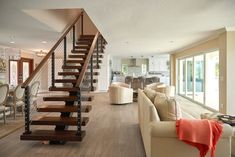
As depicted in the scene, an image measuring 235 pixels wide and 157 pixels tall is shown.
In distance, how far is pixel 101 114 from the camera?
269 inches

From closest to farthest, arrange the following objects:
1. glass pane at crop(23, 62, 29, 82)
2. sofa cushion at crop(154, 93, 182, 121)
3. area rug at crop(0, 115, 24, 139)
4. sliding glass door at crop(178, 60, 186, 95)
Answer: sofa cushion at crop(154, 93, 182, 121) < area rug at crop(0, 115, 24, 139) < sliding glass door at crop(178, 60, 186, 95) < glass pane at crop(23, 62, 29, 82)

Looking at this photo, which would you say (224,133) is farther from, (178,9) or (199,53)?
(199,53)

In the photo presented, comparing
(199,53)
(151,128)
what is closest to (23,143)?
(151,128)

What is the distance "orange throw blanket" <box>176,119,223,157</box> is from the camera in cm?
262

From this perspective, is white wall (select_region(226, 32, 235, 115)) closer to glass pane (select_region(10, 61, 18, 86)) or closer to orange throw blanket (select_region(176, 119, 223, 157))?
orange throw blanket (select_region(176, 119, 223, 157))

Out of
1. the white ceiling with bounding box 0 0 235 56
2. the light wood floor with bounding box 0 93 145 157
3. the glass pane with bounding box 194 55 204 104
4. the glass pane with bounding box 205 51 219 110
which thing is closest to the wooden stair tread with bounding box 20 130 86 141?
the light wood floor with bounding box 0 93 145 157

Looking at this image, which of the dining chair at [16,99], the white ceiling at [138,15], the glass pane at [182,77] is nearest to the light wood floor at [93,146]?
the dining chair at [16,99]

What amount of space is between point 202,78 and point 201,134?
6377mm

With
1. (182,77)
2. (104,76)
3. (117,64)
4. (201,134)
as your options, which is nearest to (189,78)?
(182,77)

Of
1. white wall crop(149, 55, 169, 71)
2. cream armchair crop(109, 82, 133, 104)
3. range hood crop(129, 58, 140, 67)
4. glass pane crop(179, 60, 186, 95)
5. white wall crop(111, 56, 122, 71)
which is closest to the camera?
cream armchair crop(109, 82, 133, 104)

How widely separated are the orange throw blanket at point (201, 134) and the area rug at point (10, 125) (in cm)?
367

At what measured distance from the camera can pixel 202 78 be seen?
8562 mm

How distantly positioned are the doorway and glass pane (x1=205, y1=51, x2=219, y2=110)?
362 inches

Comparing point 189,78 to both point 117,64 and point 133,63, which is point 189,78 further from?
point 117,64
